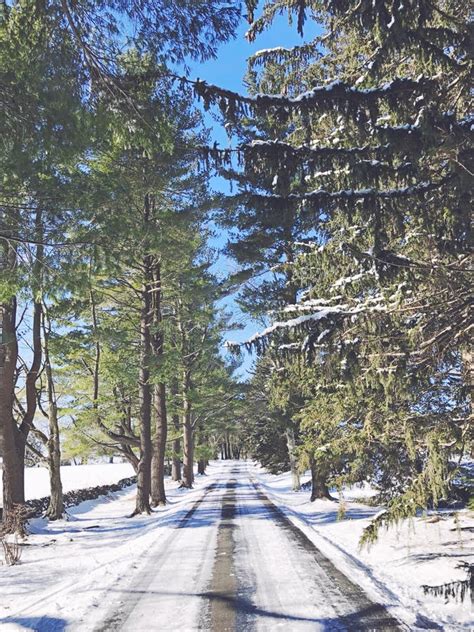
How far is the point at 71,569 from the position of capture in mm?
8086

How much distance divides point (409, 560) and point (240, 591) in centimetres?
317

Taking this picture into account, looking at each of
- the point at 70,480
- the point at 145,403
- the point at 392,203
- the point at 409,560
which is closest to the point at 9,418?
the point at 145,403

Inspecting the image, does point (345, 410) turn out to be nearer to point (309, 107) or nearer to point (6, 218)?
point (309, 107)

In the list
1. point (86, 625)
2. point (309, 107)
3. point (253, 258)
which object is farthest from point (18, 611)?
point (253, 258)

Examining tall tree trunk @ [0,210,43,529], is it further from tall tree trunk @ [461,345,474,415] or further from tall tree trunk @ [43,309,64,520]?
tall tree trunk @ [461,345,474,415]

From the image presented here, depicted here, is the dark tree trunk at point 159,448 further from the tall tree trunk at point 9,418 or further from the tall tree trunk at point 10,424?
the tall tree trunk at point 9,418

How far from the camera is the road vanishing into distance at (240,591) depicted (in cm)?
492

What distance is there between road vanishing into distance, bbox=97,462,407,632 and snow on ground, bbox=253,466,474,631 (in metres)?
0.30

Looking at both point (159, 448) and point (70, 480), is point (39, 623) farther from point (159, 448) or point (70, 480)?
point (70, 480)

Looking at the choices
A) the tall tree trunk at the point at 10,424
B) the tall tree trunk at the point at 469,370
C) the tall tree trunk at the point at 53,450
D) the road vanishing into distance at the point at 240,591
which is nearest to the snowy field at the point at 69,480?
the tall tree trunk at the point at 53,450

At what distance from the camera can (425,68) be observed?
5.59 meters

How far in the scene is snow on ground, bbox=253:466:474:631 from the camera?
5.14m

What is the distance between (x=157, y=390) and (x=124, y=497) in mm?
9897

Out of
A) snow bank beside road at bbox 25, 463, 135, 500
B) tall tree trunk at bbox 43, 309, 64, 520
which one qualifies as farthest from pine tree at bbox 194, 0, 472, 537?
snow bank beside road at bbox 25, 463, 135, 500
